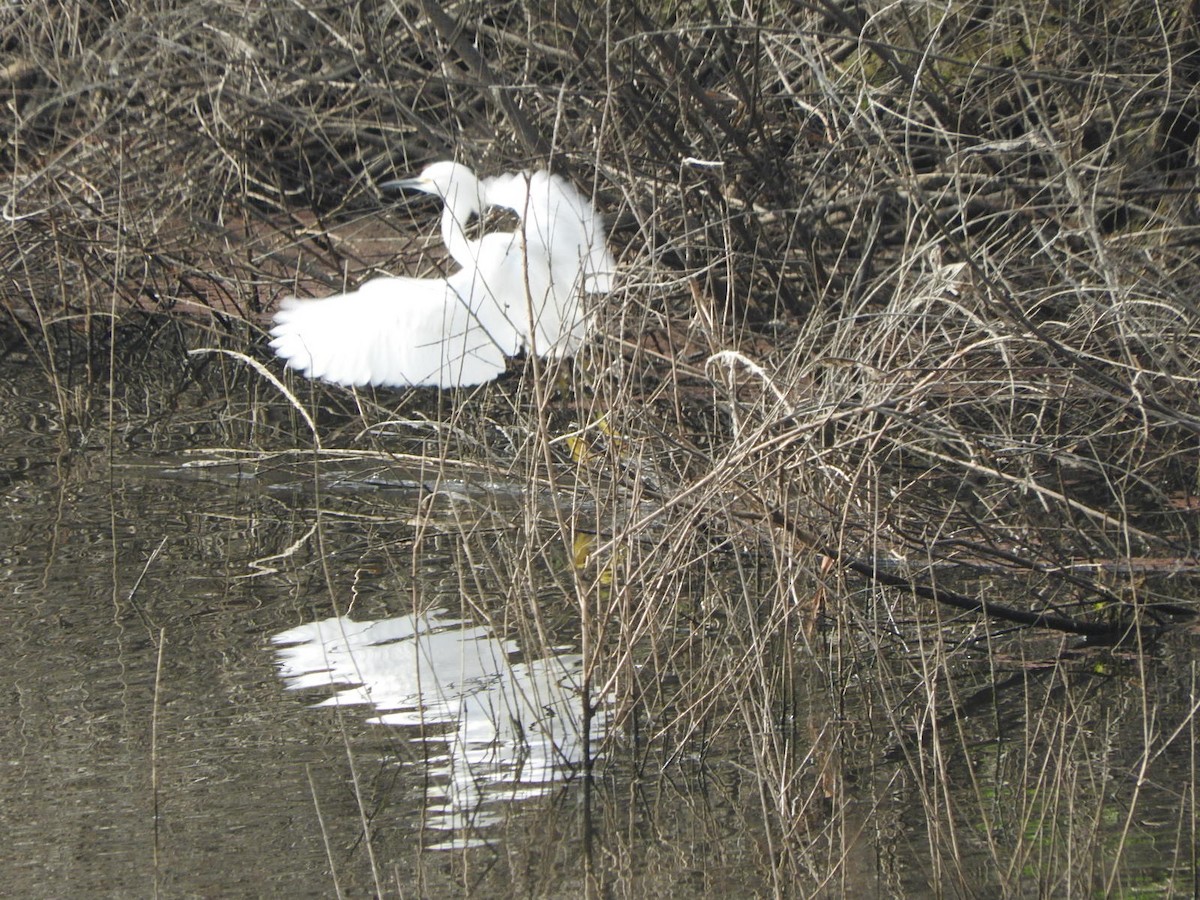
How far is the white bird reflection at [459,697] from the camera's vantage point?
10.0ft

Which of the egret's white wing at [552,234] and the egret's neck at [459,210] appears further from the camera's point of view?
the egret's neck at [459,210]

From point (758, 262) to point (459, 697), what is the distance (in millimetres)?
2071

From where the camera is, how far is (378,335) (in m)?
4.98

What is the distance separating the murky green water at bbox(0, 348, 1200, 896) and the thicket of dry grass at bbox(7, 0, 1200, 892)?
95 millimetres

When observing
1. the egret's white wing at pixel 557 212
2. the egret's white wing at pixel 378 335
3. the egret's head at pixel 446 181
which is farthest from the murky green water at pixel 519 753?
the egret's head at pixel 446 181

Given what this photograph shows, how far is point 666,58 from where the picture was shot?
491cm

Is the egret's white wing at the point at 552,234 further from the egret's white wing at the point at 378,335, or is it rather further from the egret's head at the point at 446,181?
the egret's white wing at the point at 378,335

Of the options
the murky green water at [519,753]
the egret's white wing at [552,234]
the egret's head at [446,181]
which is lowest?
the murky green water at [519,753]

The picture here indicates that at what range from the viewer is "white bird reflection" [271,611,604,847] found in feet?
10.0

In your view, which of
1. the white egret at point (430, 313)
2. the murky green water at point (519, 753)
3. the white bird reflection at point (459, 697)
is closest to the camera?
the murky green water at point (519, 753)

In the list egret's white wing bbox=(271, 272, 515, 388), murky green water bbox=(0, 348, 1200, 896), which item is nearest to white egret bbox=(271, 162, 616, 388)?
egret's white wing bbox=(271, 272, 515, 388)

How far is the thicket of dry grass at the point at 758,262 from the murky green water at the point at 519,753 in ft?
0.31

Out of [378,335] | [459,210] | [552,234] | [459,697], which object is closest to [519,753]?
[459,697]

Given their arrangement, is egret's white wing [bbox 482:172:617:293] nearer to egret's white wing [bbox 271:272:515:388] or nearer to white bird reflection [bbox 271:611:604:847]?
egret's white wing [bbox 271:272:515:388]
